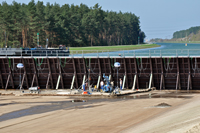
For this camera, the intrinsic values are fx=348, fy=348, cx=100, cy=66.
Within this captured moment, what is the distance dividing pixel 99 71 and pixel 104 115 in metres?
21.3

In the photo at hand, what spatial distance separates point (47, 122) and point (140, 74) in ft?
81.1

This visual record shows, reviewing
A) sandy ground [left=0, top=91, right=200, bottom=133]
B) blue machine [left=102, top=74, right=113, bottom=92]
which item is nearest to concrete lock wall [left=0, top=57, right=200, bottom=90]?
blue machine [left=102, top=74, right=113, bottom=92]

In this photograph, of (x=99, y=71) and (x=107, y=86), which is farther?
(x=99, y=71)

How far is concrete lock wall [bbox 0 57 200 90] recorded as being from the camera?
5212 centimetres

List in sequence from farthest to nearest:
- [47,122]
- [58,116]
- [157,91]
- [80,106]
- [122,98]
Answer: [157,91] → [122,98] → [80,106] → [58,116] → [47,122]

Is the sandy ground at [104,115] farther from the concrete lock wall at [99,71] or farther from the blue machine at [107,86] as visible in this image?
the concrete lock wall at [99,71]

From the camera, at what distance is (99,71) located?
5556 centimetres

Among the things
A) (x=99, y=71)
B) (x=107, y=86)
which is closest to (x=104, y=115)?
(x=107, y=86)

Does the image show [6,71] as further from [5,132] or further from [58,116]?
[5,132]

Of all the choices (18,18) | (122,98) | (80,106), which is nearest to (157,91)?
(122,98)

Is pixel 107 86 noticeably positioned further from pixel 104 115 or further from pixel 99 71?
A: pixel 104 115

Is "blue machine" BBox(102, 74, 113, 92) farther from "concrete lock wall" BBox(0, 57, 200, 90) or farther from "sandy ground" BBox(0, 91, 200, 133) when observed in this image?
"sandy ground" BBox(0, 91, 200, 133)

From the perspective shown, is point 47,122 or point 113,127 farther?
point 47,122

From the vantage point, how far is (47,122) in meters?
32.3
